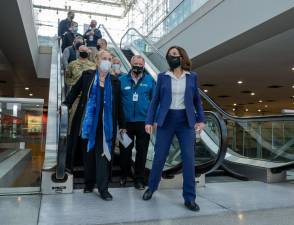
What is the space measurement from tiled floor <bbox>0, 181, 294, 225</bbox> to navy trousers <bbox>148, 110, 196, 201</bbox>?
0.22 metres

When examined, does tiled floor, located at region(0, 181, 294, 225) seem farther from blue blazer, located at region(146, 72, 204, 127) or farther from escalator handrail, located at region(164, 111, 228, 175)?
blue blazer, located at region(146, 72, 204, 127)

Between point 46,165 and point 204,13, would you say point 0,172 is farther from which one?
point 204,13

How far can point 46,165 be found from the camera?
3.93 metres

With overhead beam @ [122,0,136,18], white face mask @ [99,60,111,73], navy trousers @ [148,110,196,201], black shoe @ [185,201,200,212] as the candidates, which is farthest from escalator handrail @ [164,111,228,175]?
overhead beam @ [122,0,136,18]

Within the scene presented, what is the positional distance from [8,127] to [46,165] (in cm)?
137

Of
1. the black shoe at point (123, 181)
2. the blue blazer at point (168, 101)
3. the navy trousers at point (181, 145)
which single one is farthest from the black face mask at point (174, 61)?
the black shoe at point (123, 181)

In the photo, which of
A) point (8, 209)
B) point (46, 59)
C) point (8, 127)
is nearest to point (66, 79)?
point (8, 127)

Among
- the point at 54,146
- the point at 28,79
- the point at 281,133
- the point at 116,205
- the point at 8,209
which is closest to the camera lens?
the point at 8,209

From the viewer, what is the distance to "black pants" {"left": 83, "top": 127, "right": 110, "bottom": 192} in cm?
368

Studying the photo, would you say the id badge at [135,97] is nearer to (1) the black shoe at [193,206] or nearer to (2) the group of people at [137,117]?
(2) the group of people at [137,117]

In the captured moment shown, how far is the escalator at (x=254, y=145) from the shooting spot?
16.2 feet

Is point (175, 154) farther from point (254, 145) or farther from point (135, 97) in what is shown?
point (254, 145)

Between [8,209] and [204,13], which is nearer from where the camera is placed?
[8,209]

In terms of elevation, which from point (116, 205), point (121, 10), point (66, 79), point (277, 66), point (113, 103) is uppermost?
point (121, 10)
